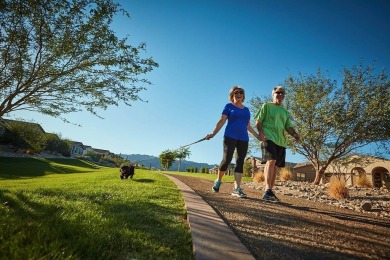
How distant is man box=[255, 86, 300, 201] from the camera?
16.6 ft

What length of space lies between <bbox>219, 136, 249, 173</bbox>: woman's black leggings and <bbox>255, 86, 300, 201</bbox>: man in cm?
50

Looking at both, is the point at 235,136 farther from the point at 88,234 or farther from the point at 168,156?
the point at 168,156

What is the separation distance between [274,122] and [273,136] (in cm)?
37

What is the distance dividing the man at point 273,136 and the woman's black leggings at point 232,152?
1.65 feet

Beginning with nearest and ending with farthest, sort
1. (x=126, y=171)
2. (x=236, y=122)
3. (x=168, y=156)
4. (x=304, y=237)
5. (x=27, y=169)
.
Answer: (x=304, y=237) < (x=236, y=122) < (x=168, y=156) < (x=126, y=171) < (x=27, y=169)

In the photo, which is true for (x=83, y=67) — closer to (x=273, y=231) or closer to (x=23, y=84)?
(x=23, y=84)

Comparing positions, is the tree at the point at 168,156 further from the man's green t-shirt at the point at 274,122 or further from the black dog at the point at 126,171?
the man's green t-shirt at the point at 274,122

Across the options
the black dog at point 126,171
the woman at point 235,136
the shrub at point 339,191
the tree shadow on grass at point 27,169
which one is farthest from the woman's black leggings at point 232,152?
the tree shadow on grass at point 27,169

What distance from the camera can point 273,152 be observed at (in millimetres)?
5082

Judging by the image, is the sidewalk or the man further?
the man

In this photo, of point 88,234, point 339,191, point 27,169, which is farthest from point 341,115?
point 27,169

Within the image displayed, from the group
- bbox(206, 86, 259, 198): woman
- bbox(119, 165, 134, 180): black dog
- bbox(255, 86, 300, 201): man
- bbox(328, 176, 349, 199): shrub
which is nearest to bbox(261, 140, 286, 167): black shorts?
bbox(255, 86, 300, 201): man

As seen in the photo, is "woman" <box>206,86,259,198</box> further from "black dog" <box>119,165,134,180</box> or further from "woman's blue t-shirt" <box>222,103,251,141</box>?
"black dog" <box>119,165,134,180</box>

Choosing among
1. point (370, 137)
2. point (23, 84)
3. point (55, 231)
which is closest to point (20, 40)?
point (23, 84)
